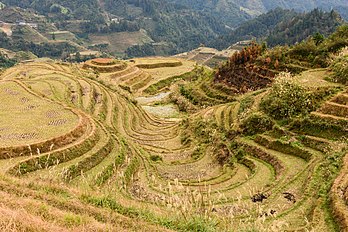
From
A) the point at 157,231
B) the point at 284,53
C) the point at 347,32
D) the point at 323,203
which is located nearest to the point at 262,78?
the point at 284,53

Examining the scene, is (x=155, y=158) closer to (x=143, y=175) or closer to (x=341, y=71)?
(x=143, y=175)

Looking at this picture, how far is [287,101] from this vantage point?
2678 cm

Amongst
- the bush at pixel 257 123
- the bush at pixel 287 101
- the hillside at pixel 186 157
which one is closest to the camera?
the hillside at pixel 186 157

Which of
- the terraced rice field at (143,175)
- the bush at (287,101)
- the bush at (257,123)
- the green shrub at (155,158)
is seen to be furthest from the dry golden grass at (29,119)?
the bush at (287,101)

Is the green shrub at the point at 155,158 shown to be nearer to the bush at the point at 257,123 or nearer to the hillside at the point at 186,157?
the hillside at the point at 186,157

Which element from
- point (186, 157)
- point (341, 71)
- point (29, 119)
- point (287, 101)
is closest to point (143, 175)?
point (186, 157)

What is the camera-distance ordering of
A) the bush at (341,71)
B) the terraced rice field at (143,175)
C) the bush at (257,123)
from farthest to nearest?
the bush at (341,71) → the bush at (257,123) → the terraced rice field at (143,175)

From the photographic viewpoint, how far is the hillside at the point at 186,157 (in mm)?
10797

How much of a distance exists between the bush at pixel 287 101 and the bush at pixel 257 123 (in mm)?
825

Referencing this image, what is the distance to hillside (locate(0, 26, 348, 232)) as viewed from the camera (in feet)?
35.4

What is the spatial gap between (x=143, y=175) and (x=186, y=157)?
694cm

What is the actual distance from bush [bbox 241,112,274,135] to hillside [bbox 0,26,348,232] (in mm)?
83

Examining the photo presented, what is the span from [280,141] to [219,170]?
4728mm

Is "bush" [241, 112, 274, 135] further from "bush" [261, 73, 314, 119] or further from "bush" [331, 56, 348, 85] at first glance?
"bush" [331, 56, 348, 85]
